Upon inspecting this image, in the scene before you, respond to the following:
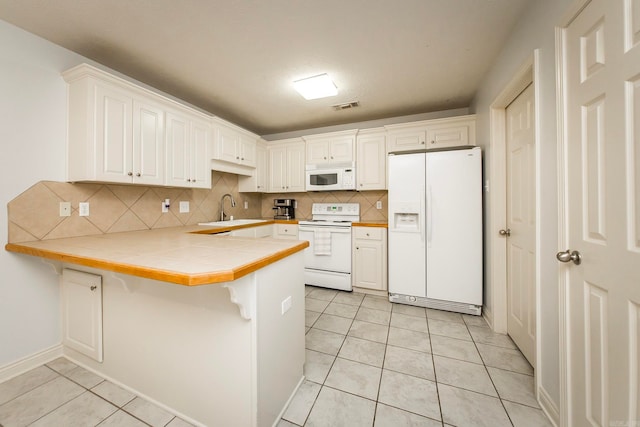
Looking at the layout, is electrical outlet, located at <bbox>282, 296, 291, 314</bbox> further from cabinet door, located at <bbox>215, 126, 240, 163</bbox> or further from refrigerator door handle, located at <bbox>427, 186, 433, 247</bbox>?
cabinet door, located at <bbox>215, 126, 240, 163</bbox>

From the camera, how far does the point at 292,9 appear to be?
1.50 m

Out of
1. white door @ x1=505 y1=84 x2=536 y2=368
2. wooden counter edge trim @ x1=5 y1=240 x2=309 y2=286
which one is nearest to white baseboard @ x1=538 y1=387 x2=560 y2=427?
white door @ x1=505 y1=84 x2=536 y2=368

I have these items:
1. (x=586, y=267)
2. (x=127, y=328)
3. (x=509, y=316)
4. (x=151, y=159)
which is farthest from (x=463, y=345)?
(x=151, y=159)

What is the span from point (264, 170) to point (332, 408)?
3.25 m

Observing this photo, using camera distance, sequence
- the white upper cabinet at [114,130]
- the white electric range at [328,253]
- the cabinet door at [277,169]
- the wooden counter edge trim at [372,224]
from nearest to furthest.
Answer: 1. the white upper cabinet at [114,130]
2. the wooden counter edge trim at [372,224]
3. the white electric range at [328,253]
4. the cabinet door at [277,169]

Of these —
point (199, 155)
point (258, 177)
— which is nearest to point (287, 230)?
point (258, 177)

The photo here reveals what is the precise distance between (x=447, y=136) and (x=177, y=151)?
307cm

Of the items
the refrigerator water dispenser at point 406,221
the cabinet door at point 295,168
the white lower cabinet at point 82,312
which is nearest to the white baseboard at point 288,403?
the white lower cabinet at point 82,312

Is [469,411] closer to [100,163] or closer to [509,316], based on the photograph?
[509,316]

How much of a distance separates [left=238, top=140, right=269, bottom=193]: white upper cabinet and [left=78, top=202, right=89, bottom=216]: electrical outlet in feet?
6.44

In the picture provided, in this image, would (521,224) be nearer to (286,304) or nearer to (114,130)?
(286,304)

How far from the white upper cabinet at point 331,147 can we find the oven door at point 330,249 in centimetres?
103

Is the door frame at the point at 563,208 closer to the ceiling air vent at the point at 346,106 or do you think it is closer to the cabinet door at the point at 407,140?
the cabinet door at the point at 407,140

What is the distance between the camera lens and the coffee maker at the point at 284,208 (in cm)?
382
